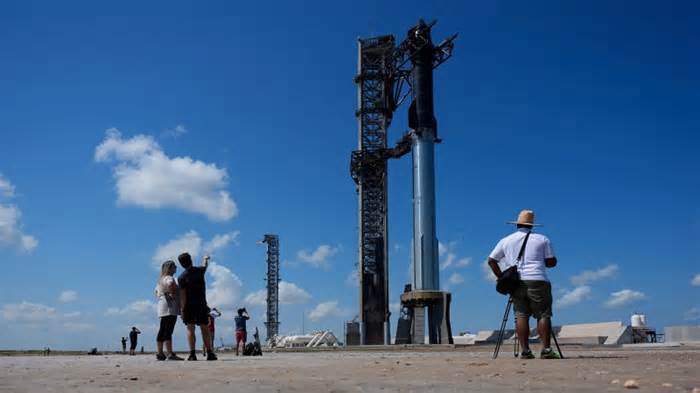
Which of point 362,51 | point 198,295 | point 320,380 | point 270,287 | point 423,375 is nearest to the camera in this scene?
point 320,380

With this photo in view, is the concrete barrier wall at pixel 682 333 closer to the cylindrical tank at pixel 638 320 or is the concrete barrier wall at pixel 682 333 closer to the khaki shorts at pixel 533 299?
the cylindrical tank at pixel 638 320

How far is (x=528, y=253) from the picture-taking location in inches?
378

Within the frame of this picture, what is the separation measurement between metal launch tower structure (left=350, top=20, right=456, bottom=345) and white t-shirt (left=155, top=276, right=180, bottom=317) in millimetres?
29627

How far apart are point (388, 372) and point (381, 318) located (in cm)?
4287

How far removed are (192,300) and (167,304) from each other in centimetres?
64

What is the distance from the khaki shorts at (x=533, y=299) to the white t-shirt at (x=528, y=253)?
0.09m

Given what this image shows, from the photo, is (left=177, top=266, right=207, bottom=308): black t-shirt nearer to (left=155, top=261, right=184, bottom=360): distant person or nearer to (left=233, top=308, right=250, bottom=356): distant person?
(left=155, top=261, right=184, bottom=360): distant person

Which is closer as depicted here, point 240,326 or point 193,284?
point 193,284

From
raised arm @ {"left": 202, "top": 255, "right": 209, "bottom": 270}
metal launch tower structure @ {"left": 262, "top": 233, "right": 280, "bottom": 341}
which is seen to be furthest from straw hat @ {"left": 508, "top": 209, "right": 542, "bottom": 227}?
metal launch tower structure @ {"left": 262, "top": 233, "right": 280, "bottom": 341}

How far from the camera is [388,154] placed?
166 feet

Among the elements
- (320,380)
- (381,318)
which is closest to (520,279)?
(320,380)

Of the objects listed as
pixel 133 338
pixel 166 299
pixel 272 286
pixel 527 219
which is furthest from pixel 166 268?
pixel 272 286

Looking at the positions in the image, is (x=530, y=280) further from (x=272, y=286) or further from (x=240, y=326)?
(x=272, y=286)

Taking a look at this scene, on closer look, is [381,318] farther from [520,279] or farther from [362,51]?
[520,279]
